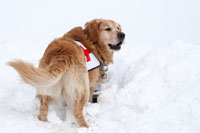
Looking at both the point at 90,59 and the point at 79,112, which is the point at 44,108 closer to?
the point at 79,112

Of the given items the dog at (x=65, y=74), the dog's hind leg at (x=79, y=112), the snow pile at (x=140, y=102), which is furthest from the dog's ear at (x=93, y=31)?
the dog's hind leg at (x=79, y=112)

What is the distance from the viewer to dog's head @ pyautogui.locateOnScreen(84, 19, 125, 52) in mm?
3342

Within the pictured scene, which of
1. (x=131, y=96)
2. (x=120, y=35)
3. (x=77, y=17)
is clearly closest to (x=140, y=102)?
(x=131, y=96)

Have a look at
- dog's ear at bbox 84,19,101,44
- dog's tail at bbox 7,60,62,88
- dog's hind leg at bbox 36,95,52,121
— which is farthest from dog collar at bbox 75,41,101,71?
dog's tail at bbox 7,60,62,88

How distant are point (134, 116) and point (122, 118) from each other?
0.15 m

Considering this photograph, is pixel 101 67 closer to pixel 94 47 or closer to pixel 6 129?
pixel 94 47

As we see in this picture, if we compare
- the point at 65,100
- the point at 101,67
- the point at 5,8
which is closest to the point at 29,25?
the point at 5,8

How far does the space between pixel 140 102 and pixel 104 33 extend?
1.26 meters

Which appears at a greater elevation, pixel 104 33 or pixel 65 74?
pixel 104 33

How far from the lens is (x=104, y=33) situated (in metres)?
3.39

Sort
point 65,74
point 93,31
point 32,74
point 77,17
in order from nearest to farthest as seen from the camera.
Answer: point 32,74, point 65,74, point 93,31, point 77,17

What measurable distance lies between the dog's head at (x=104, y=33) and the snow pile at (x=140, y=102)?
2.12ft

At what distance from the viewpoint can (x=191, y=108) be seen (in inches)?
91.8

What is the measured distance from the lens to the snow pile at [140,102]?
2.31 metres
